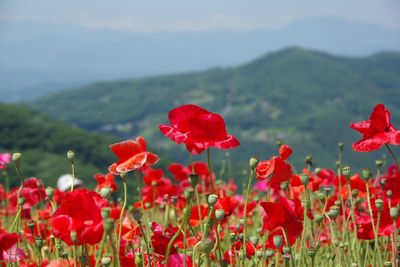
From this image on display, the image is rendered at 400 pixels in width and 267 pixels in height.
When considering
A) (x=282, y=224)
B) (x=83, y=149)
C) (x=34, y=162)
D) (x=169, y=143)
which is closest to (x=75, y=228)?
(x=282, y=224)

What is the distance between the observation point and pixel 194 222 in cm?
286

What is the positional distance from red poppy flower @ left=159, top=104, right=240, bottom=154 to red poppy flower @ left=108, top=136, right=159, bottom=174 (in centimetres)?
17

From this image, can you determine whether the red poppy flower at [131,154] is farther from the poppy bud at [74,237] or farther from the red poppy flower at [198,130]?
the poppy bud at [74,237]

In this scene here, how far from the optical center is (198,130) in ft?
6.13

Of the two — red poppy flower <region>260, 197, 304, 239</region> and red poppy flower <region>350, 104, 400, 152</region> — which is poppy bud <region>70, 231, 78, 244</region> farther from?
red poppy flower <region>350, 104, 400, 152</region>

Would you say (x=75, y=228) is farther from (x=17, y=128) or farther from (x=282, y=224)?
(x=17, y=128)

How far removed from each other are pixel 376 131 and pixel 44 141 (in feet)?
235

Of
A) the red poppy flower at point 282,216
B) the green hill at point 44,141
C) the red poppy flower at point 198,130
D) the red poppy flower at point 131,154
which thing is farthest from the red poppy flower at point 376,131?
the green hill at point 44,141

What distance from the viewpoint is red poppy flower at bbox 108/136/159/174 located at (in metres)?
2.00

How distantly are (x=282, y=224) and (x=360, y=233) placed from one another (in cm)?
56

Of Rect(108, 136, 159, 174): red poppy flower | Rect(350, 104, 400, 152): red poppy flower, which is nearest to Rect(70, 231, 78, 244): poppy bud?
Rect(108, 136, 159, 174): red poppy flower

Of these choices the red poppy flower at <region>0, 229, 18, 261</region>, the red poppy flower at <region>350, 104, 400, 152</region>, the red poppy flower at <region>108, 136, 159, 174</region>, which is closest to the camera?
the red poppy flower at <region>0, 229, 18, 261</region>

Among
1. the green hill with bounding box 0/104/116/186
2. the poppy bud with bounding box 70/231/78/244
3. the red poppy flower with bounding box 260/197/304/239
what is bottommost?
the green hill with bounding box 0/104/116/186

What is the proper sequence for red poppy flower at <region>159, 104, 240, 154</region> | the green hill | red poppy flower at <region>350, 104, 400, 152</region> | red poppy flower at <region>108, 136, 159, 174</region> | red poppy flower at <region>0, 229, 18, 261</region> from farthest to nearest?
the green hill < red poppy flower at <region>350, 104, 400, 152</region> < red poppy flower at <region>108, 136, 159, 174</region> < red poppy flower at <region>159, 104, 240, 154</region> < red poppy flower at <region>0, 229, 18, 261</region>
